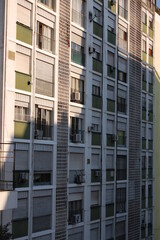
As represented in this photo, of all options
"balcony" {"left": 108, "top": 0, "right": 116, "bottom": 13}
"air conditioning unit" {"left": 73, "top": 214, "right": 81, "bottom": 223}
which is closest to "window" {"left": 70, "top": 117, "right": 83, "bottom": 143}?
"air conditioning unit" {"left": 73, "top": 214, "right": 81, "bottom": 223}

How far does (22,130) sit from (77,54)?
7.41 meters

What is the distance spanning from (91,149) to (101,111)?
278cm

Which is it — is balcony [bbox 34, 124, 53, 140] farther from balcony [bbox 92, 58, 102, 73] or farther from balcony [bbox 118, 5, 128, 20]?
balcony [bbox 118, 5, 128, 20]

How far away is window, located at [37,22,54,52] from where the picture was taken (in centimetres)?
2677

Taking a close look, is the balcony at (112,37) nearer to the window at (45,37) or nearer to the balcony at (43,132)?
the window at (45,37)

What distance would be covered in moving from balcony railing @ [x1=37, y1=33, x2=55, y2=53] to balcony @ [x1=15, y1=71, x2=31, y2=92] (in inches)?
88.8

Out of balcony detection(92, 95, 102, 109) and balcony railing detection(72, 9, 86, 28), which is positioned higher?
balcony railing detection(72, 9, 86, 28)

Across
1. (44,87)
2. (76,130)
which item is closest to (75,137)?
(76,130)

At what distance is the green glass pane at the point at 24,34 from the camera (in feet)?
81.7

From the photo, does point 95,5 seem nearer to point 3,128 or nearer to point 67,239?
point 3,128

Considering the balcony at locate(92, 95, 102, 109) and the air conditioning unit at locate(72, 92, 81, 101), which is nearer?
the air conditioning unit at locate(72, 92, 81, 101)

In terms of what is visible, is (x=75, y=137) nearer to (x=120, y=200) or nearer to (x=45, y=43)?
(x=45, y=43)

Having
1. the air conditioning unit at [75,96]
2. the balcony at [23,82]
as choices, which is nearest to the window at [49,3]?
the balcony at [23,82]

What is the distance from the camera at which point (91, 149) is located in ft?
102
